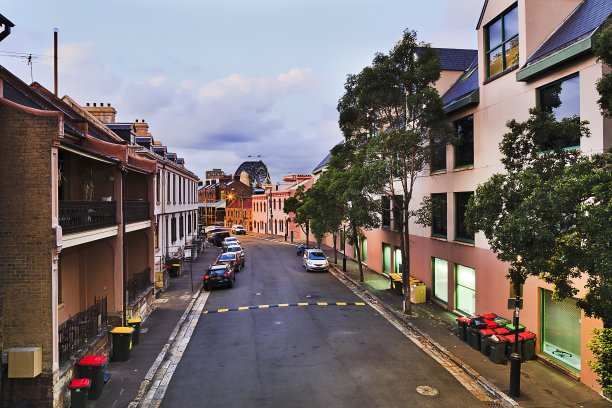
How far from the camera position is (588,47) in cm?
985

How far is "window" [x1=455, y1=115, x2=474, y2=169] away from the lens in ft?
54.2

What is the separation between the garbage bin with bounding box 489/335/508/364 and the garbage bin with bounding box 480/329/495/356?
44cm

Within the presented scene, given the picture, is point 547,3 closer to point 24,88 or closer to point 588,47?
point 588,47

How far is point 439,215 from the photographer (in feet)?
62.6

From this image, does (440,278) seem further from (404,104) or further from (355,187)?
(404,104)

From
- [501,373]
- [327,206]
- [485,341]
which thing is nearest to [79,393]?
[501,373]

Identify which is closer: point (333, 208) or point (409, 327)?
point (409, 327)

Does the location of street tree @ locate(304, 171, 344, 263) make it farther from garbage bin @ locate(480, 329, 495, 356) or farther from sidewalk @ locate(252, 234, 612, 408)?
garbage bin @ locate(480, 329, 495, 356)

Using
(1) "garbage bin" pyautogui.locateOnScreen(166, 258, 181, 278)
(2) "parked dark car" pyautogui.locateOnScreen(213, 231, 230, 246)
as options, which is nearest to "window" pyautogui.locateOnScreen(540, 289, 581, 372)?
(1) "garbage bin" pyautogui.locateOnScreen(166, 258, 181, 278)

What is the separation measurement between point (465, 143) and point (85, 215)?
15313 millimetres

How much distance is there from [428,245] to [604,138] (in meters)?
11.2

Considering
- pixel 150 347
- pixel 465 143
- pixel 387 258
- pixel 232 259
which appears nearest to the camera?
pixel 150 347

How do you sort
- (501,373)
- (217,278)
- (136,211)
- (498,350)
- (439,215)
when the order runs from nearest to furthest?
(501,373) < (498,350) < (136,211) < (439,215) < (217,278)

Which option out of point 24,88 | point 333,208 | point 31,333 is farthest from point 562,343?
point 24,88
